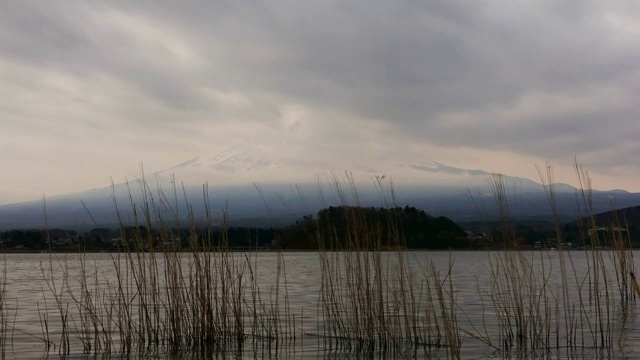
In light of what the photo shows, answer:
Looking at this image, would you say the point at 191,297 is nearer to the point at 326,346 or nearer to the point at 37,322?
the point at 326,346

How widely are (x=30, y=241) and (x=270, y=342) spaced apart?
2649cm

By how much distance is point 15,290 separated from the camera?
2141cm

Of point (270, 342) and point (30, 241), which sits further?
point (30, 241)

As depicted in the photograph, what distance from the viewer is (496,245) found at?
366 inches

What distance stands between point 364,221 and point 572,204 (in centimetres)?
351

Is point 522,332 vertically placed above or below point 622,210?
below

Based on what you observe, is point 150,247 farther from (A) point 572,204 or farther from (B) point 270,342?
(A) point 572,204

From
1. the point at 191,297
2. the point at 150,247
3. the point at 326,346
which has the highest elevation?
the point at 150,247

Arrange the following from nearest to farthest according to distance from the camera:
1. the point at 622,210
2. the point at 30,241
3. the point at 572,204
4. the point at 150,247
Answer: the point at 150,247, the point at 572,204, the point at 622,210, the point at 30,241

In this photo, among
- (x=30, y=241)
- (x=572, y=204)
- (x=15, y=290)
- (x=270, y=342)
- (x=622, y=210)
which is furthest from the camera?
(x=30, y=241)

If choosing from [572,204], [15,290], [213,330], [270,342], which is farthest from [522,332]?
[15,290]

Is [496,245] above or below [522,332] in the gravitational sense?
above

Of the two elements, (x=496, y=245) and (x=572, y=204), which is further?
(x=572, y=204)

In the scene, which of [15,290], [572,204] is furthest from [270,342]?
[15,290]
